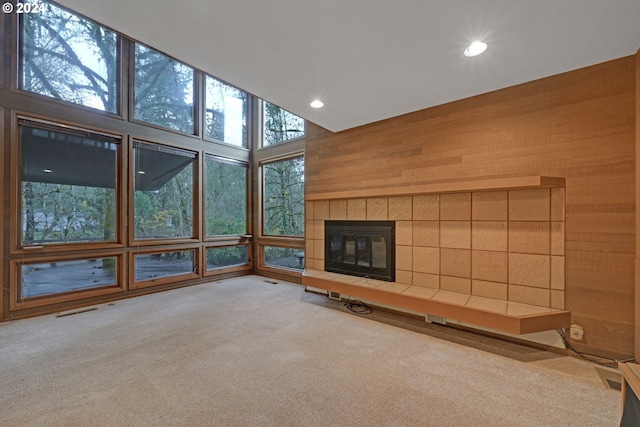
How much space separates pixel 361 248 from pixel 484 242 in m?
1.45

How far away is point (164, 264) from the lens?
4.25 metres

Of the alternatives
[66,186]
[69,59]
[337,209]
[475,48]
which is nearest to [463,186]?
[475,48]

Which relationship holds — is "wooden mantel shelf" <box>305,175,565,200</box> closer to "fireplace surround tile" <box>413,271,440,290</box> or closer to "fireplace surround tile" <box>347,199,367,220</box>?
"fireplace surround tile" <box>347,199,367,220</box>

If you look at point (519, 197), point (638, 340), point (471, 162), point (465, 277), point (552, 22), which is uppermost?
point (552, 22)

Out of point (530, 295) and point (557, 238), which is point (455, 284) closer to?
point (530, 295)

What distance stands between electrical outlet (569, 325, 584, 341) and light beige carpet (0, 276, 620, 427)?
0.20m

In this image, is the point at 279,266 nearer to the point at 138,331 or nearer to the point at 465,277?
the point at 138,331

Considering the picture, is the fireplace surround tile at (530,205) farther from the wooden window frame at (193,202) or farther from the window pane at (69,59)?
the window pane at (69,59)

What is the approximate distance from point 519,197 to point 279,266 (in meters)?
3.92

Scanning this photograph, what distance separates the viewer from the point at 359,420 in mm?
1521

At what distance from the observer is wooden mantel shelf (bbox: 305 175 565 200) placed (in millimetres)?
2232

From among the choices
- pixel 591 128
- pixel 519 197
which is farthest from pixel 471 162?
pixel 591 128

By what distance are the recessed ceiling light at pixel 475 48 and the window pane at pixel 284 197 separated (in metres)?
3.07
